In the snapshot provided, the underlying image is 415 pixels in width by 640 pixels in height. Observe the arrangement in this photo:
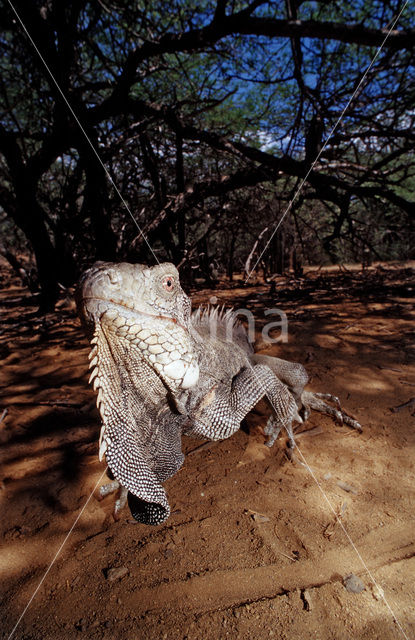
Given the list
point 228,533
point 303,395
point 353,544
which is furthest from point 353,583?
point 303,395

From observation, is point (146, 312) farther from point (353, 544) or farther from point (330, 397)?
point (330, 397)

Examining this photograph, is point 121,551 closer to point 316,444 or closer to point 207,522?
point 207,522

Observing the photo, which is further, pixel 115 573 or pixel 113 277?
pixel 115 573

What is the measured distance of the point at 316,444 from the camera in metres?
2.94

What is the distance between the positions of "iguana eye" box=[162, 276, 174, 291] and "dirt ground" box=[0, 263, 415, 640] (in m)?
1.64

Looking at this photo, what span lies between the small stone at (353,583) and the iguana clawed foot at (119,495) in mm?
1553

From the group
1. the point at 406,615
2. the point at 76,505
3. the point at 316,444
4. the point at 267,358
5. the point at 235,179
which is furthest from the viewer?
the point at 235,179

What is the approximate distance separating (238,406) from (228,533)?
0.88 meters

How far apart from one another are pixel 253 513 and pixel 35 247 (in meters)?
7.31

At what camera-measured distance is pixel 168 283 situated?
6.44 feet

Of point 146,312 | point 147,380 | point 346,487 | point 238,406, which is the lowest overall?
point 346,487

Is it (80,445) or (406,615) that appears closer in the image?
(406,615)

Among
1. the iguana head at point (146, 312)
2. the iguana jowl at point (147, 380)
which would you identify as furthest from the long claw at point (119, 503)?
the iguana head at point (146, 312)

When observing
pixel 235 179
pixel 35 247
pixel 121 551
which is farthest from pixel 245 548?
pixel 35 247
